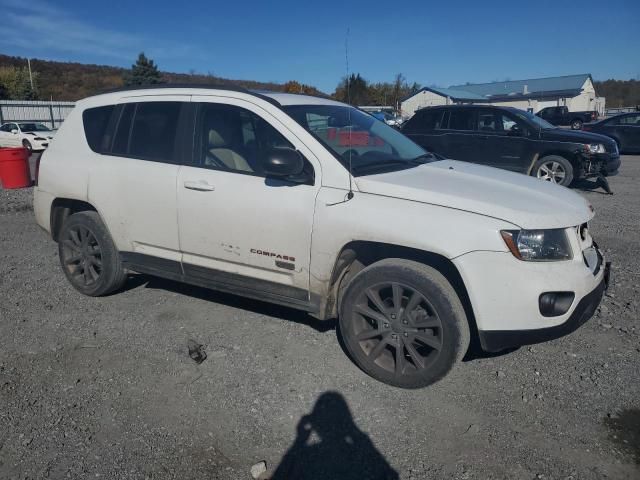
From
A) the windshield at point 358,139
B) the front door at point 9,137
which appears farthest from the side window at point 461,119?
the front door at point 9,137

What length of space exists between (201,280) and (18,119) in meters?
36.8

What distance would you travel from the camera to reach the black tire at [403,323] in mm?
3058

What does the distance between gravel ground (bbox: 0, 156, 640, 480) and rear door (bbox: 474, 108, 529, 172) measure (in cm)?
643

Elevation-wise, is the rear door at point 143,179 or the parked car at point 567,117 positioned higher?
the parked car at point 567,117

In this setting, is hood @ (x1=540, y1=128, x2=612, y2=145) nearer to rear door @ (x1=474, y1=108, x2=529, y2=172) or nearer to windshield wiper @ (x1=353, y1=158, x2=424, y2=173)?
rear door @ (x1=474, y1=108, x2=529, y2=172)

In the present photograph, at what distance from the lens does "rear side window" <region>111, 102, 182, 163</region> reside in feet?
13.5

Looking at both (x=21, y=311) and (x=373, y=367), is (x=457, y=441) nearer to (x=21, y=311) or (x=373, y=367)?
(x=373, y=367)

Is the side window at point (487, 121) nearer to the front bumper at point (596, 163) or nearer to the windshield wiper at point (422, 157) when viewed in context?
the front bumper at point (596, 163)

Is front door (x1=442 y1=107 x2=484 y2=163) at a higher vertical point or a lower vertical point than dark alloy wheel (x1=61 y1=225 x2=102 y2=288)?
higher

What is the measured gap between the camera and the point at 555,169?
10.3 meters

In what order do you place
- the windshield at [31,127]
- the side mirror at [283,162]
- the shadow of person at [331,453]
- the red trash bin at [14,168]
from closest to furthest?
1. the shadow of person at [331,453]
2. the side mirror at [283,162]
3. the red trash bin at [14,168]
4. the windshield at [31,127]

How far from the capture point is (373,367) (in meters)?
3.36

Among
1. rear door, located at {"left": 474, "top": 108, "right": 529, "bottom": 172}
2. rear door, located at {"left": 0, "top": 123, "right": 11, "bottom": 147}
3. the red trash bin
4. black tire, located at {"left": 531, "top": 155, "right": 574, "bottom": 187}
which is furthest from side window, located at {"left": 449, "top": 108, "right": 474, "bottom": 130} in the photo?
rear door, located at {"left": 0, "top": 123, "right": 11, "bottom": 147}

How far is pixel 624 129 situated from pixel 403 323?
1822cm
